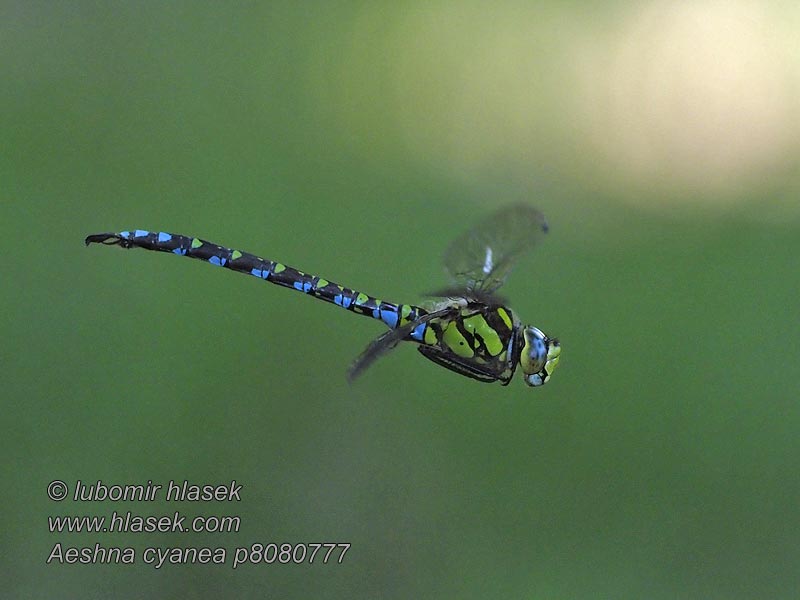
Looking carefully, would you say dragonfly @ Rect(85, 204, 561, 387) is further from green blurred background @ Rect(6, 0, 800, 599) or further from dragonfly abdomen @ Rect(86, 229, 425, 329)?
green blurred background @ Rect(6, 0, 800, 599)

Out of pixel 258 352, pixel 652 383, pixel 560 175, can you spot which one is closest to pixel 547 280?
pixel 652 383

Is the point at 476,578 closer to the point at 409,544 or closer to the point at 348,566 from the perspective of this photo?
the point at 409,544

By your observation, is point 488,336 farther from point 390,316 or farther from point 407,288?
point 407,288

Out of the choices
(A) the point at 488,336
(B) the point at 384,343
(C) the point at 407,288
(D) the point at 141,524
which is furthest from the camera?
(C) the point at 407,288

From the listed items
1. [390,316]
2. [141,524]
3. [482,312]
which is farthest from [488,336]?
[141,524]

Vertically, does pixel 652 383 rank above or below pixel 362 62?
below

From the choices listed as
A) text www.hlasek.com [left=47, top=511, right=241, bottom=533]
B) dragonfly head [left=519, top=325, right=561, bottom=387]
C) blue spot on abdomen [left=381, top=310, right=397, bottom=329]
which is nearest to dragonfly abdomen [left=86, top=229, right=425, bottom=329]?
blue spot on abdomen [left=381, top=310, right=397, bottom=329]
